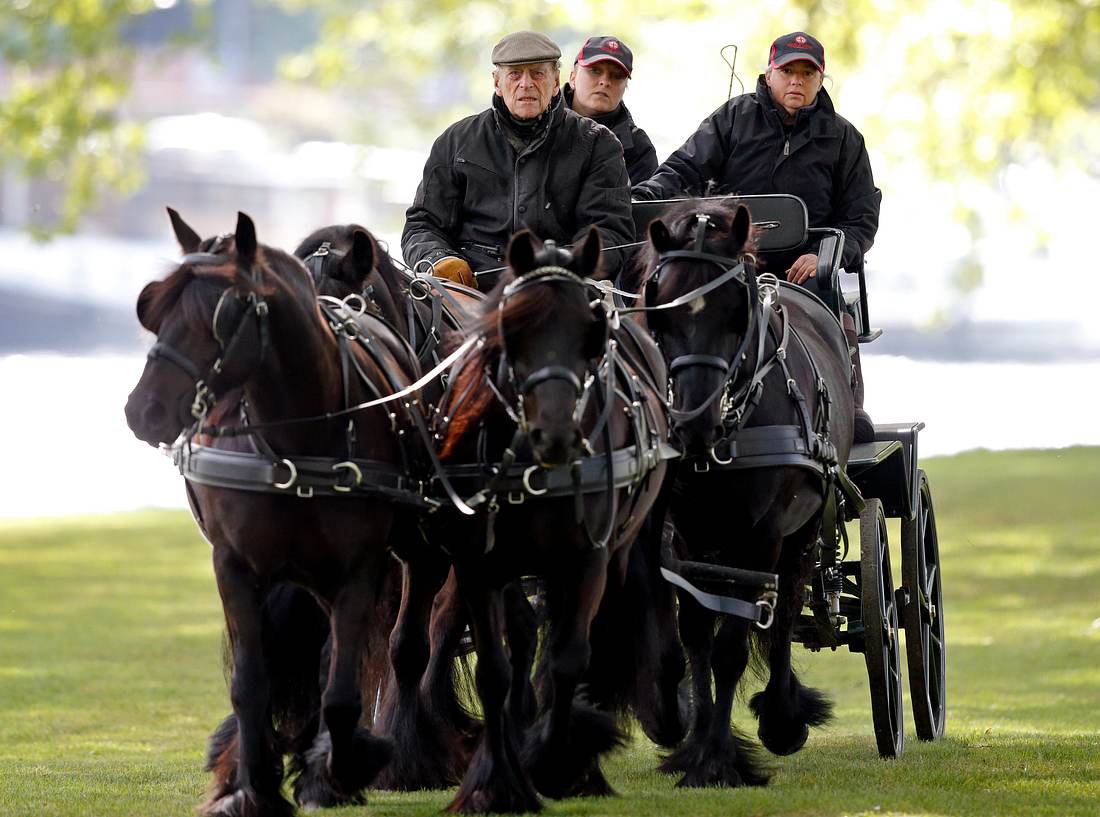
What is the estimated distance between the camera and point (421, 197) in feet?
24.6

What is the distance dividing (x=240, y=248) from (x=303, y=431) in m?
0.63

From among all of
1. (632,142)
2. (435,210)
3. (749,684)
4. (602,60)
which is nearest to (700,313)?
(435,210)

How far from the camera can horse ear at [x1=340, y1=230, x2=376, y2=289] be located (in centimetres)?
647

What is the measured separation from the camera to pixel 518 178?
736 centimetres

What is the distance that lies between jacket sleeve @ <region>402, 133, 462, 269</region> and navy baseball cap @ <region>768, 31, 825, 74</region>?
1507mm

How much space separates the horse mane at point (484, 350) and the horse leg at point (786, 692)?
6.09 feet

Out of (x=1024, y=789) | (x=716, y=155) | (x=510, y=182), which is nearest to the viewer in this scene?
(x=1024, y=789)

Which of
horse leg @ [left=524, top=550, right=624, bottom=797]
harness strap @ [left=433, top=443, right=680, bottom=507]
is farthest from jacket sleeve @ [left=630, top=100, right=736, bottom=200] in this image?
horse leg @ [left=524, top=550, right=624, bottom=797]

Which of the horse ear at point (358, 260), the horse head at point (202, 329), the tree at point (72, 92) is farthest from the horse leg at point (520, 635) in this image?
the tree at point (72, 92)

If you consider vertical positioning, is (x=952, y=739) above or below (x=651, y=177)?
below

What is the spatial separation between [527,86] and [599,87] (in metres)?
1.20

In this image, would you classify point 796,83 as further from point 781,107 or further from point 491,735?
point 491,735

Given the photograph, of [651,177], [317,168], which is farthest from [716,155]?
[317,168]

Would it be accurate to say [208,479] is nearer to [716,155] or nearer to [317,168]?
[716,155]
